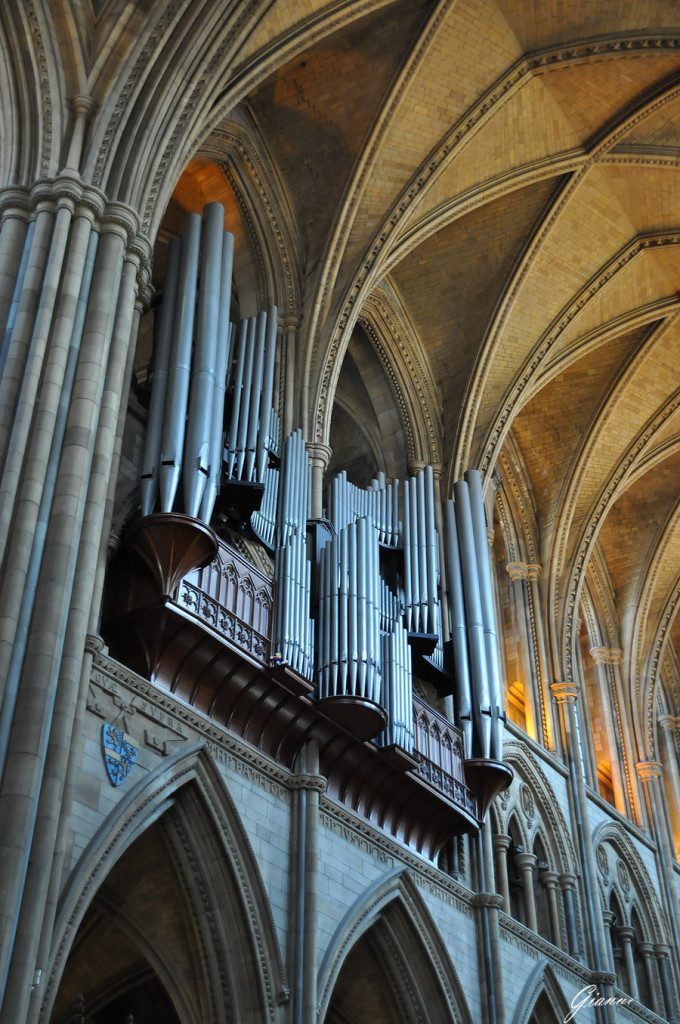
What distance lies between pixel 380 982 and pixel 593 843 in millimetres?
6050

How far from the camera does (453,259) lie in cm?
1919

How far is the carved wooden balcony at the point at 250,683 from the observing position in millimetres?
11727

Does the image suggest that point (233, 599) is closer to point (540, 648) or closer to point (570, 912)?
point (570, 912)

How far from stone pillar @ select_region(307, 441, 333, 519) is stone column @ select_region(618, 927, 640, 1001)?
28.9ft

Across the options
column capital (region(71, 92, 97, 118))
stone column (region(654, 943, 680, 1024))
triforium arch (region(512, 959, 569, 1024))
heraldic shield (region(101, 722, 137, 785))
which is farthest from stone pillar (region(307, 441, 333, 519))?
stone column (region(654, 943, 680, 1024))

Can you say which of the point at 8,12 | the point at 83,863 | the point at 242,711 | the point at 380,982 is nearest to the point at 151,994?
the point at 380,982

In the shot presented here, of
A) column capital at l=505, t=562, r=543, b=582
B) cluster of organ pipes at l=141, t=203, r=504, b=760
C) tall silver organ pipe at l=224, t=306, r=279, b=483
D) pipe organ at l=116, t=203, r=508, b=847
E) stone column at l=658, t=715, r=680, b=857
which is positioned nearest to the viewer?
pipe organ at l=116, t=203, r=508, b=847

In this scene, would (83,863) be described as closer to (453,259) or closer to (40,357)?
(40,357)

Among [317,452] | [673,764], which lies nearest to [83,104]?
[317,452]

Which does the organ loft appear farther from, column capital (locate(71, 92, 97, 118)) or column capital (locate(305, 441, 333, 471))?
column capital (locate(305, 441, 333, 471))

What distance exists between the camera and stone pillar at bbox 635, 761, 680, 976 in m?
20.9

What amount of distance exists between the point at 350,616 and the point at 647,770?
10905 millimetres

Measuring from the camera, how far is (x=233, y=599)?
12.5 metres

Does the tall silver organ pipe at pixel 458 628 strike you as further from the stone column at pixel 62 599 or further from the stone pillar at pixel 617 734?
the stone pillar at pixel 617 734
